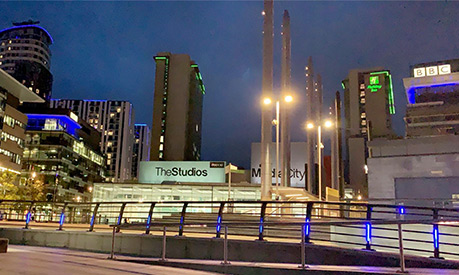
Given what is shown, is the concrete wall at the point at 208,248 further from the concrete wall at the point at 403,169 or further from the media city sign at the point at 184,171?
the media city sign at the point at 184,171

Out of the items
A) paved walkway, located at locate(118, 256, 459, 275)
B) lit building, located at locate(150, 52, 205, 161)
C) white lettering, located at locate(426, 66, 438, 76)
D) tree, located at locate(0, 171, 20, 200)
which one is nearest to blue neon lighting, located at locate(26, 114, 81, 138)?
lit building, located at locate(150, 52, 205, 161)

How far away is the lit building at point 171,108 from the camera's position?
504 feet

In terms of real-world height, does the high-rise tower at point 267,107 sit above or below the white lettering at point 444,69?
below

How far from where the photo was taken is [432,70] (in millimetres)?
100312

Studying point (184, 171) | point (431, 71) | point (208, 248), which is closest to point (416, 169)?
point (208, 248)

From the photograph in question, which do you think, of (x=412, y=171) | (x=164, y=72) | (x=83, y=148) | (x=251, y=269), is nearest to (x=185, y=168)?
(x=412, y=171)

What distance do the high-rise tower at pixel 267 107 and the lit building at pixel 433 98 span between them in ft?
226

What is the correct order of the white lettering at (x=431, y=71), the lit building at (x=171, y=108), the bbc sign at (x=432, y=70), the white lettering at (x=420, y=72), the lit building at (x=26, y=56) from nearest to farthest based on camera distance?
the bbc sign at (x=432, y=70) < the white lettering at (x=431, y=71) < the white lettering at (x=420, y=72) < the lit building at (x=171, y=108) < the lit building at (x=26, y=56)

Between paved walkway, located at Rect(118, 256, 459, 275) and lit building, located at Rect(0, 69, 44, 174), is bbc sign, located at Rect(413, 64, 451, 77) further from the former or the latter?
paved walkway, located at Rect(118, 256, 459, 275)

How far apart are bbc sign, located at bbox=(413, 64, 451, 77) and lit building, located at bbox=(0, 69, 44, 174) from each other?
86038 mm

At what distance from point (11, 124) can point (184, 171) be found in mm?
40119

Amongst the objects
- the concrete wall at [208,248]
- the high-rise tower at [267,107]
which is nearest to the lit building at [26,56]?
the high-rise tower at [267,107]

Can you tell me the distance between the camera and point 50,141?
359 ft

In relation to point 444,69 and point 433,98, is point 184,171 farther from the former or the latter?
point 444,69
